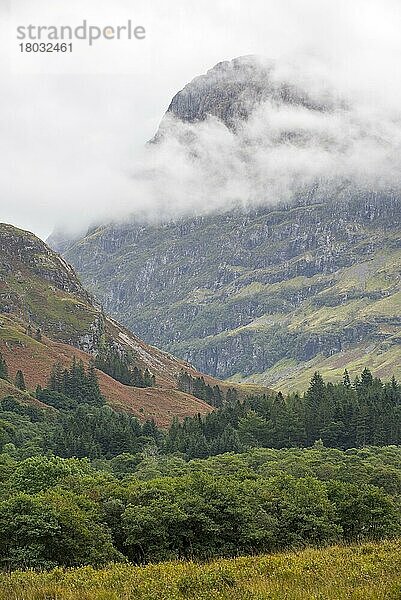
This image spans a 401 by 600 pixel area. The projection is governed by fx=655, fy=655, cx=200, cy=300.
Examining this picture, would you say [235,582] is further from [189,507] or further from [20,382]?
[20,382]

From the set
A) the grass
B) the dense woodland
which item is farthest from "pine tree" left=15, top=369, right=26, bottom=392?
the grass

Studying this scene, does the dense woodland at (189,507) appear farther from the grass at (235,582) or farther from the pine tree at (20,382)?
the pine tree at (20,382)

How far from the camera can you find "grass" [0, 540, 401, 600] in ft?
63.8

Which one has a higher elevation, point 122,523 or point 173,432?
point 122,523

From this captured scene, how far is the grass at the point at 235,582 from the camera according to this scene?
19438mm

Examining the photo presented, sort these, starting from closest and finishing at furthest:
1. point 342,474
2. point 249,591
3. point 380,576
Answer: point 249,591 < point 380,576 < point 342,474

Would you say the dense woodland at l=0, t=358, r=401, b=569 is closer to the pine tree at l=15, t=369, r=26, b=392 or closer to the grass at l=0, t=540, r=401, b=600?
the grass at l=0, t=540, r=401, b=600

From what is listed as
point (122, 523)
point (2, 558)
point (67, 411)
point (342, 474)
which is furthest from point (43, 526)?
point (67, 411)

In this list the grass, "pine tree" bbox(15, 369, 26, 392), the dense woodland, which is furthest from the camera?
"pine tree" bbox(15, 369, 26, 392)

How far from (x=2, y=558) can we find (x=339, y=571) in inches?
1147

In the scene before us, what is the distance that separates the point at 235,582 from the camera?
22.3 metres

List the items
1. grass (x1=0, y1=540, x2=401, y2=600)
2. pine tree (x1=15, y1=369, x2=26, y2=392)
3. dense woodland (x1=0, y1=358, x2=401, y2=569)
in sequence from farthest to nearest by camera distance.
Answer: pine tree (x1=15, y1=369, x2=26, y2=392)
dense woodland (x1=0, y1=358, x2=401, y2=569)
grass (x1=0, y1=540, x2=401, y2=600)

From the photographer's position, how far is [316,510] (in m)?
59.9

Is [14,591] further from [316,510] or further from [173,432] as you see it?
[173,432]
